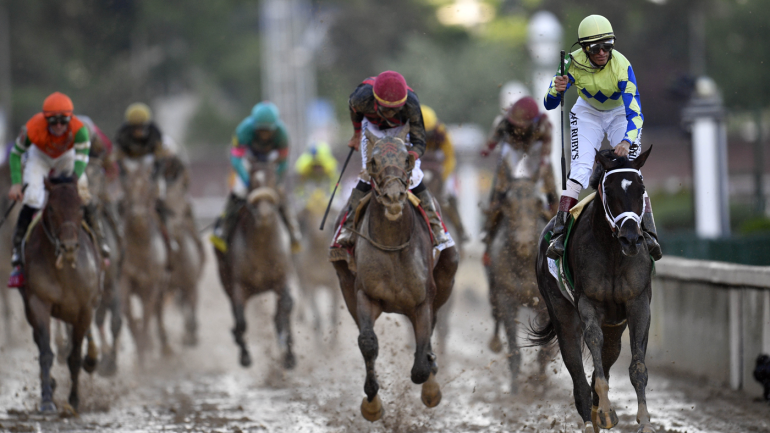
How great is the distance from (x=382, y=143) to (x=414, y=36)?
39087 millimetres

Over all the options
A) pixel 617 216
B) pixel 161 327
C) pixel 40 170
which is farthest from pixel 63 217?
pixel 617 216

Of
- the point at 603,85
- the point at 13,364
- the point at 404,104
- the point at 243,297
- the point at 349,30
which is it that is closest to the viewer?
the point at 603,85

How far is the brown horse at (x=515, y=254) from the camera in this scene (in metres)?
9.57

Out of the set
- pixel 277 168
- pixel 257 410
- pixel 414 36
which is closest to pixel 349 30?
pixel 414 36

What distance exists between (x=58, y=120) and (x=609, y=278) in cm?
519

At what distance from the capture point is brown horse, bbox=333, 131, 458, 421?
7250 millimetres

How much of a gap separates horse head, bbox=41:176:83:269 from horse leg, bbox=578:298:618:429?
440 centimetres

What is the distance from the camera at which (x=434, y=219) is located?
8.03m

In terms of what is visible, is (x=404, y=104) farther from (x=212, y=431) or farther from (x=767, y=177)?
(x=767, y=177)

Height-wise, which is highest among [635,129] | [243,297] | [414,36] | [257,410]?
[414,36]

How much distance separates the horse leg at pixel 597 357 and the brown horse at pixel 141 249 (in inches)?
272

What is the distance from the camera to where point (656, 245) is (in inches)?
250

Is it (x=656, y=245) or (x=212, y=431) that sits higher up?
(x=656, y=245)

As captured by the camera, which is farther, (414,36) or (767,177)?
(414,36)
